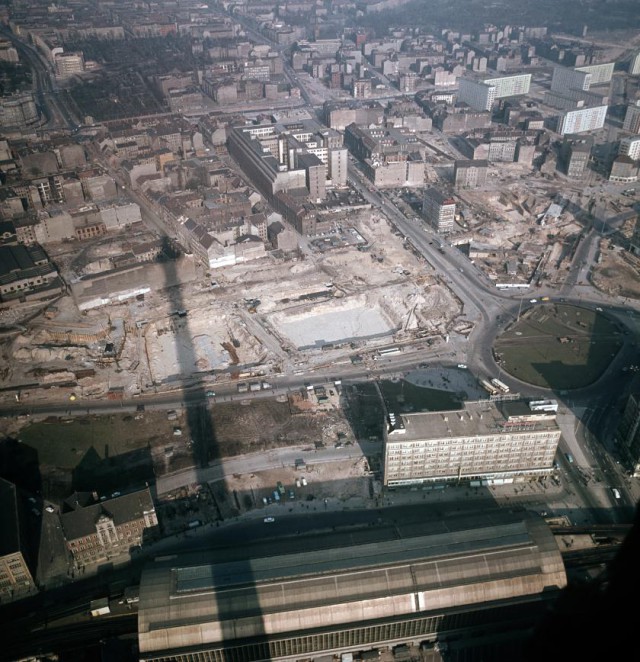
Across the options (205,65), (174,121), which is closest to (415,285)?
(174,121)

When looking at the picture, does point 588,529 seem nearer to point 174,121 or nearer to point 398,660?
point 398,660

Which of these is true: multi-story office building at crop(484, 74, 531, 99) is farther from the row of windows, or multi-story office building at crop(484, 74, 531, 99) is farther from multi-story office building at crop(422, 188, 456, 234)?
the row of windows

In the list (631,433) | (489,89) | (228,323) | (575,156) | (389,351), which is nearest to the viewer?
(631,433)

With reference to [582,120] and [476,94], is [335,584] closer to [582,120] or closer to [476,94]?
[582,120]

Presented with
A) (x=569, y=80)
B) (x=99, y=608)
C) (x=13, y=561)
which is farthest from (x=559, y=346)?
(x=569, y=80)

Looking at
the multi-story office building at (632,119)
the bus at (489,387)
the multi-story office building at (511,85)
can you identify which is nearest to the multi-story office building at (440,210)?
the bus at (489,387)

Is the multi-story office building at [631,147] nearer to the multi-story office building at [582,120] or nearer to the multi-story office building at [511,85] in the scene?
the multi-story office building at [582,120]

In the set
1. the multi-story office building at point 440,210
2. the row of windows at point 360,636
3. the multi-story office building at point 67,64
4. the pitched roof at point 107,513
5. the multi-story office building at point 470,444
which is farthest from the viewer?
the multi-story office building at point 67,64
